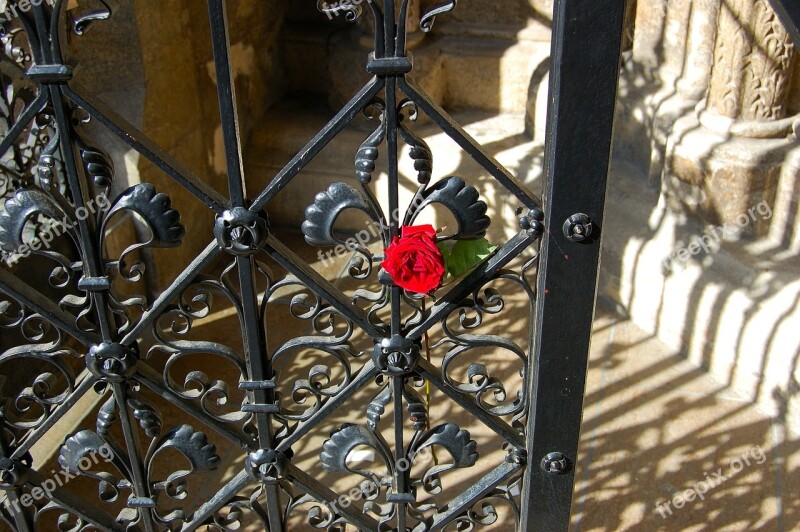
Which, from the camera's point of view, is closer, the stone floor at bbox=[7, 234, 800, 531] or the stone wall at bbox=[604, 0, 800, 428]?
the stone floor at bbox=[7, 234, 800, 531]

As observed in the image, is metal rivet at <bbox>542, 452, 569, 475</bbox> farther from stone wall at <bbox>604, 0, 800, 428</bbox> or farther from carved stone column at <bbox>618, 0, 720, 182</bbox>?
carved stone column at <bbox>618, 0, 720, 182</bbox>

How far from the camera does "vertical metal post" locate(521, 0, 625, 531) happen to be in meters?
1.08

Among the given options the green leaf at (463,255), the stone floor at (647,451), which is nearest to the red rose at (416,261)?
the green leaf at (463,255)

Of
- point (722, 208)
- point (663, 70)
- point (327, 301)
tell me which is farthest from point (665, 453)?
point (327, 301)

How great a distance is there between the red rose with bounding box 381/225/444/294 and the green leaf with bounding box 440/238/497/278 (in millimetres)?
381

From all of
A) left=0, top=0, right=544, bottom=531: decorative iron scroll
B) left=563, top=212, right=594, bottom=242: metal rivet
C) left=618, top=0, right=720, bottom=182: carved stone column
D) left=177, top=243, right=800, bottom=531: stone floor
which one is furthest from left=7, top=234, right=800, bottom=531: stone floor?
left=563, top=212, right=594, bottom=242: metal rivet

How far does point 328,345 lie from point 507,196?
7.84ft

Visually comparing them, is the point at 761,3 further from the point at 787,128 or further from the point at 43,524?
the point at 43,524

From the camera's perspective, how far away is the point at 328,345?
4.20ft

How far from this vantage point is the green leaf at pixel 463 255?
1.59 m

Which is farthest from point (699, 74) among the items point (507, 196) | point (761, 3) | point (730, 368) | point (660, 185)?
point (730, 368)

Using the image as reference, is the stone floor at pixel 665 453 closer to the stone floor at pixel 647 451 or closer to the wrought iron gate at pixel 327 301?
the stone floor at pixel 647 451

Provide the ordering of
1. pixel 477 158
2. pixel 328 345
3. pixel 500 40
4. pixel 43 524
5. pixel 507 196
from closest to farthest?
pixel 477 158, pixel 328 345, pixel 43 524, pixel 507 196, pixel 500 40

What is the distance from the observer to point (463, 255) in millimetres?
1639
